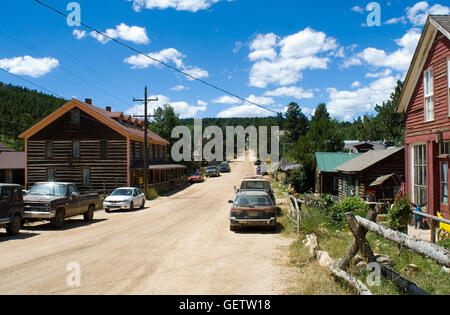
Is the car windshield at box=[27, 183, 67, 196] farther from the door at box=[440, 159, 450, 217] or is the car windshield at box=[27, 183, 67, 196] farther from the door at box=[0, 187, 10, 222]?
the door at box=[440, 159, 450, 217]

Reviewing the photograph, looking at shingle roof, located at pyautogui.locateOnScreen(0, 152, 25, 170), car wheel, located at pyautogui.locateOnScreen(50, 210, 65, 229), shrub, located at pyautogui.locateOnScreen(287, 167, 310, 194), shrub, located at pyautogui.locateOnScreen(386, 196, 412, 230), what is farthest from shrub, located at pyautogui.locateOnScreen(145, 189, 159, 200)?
shrub, located at pyautogui.locateOnScreen(386, 196, 412, 230)

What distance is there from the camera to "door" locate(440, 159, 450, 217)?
1322cm

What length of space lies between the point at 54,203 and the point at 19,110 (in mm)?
126775

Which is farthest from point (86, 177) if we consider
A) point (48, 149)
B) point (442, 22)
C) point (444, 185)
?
point (442, 22)

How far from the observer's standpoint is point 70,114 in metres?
36.5

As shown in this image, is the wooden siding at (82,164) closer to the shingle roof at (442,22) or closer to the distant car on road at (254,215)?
the distant car on road at (254,215)

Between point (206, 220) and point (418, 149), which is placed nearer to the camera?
point (418, 149)

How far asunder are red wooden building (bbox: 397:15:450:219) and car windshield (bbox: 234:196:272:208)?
631 cm

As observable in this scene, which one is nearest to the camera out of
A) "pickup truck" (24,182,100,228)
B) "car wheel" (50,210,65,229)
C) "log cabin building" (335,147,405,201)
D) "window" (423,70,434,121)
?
"window" (423,70,434,121)

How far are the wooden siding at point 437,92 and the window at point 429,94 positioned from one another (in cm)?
19

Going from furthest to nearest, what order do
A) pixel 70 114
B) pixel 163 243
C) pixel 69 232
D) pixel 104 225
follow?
pixel 70 114, pixel 104 225, pixel 69 232, pixel 163 243
